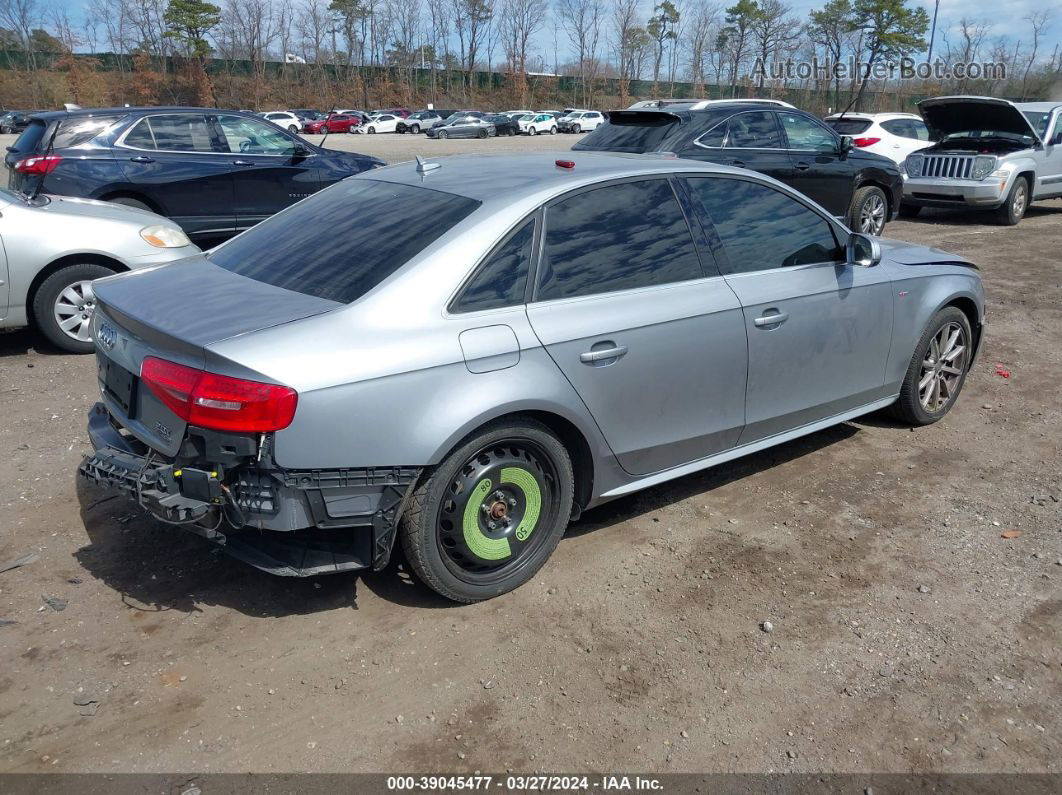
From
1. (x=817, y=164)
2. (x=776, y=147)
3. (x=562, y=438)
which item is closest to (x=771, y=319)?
(x=562, y=438)

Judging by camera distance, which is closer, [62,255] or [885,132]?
[62,255]

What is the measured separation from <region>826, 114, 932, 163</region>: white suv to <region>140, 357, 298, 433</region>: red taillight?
1457cm

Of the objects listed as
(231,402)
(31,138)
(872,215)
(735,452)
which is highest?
(31,138)

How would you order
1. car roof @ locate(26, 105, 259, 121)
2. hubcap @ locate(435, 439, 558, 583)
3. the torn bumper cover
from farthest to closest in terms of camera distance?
car roof @ locate(26, 105, 259, 121), hubcap @ locate(435, 439, 558, 583), the torn bumper cover

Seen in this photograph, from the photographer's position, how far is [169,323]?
322 centimetres

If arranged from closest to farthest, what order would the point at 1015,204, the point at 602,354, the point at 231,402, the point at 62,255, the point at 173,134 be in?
the point at 231,402, the point at 602,354, the point at 62,255, the point at 173,134, the point at 1015,204

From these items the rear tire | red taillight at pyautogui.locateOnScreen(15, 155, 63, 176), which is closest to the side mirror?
red taillight at pyautogui.locateOnScreen(15, 155, 63, 176)

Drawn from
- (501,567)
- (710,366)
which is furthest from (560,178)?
(501,567)

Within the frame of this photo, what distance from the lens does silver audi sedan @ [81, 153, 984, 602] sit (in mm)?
3043

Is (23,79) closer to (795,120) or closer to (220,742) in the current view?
(795,120)

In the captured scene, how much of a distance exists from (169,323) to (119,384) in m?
0.49

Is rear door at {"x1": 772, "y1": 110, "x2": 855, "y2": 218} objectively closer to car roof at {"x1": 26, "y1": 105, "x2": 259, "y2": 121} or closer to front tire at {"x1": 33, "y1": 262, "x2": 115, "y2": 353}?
car roof at {"x1": 26, "y1": 105, "x2": 259, "y2": 121}

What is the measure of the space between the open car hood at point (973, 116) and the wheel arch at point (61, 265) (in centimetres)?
1128

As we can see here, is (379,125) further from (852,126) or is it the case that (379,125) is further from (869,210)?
(869,210)
